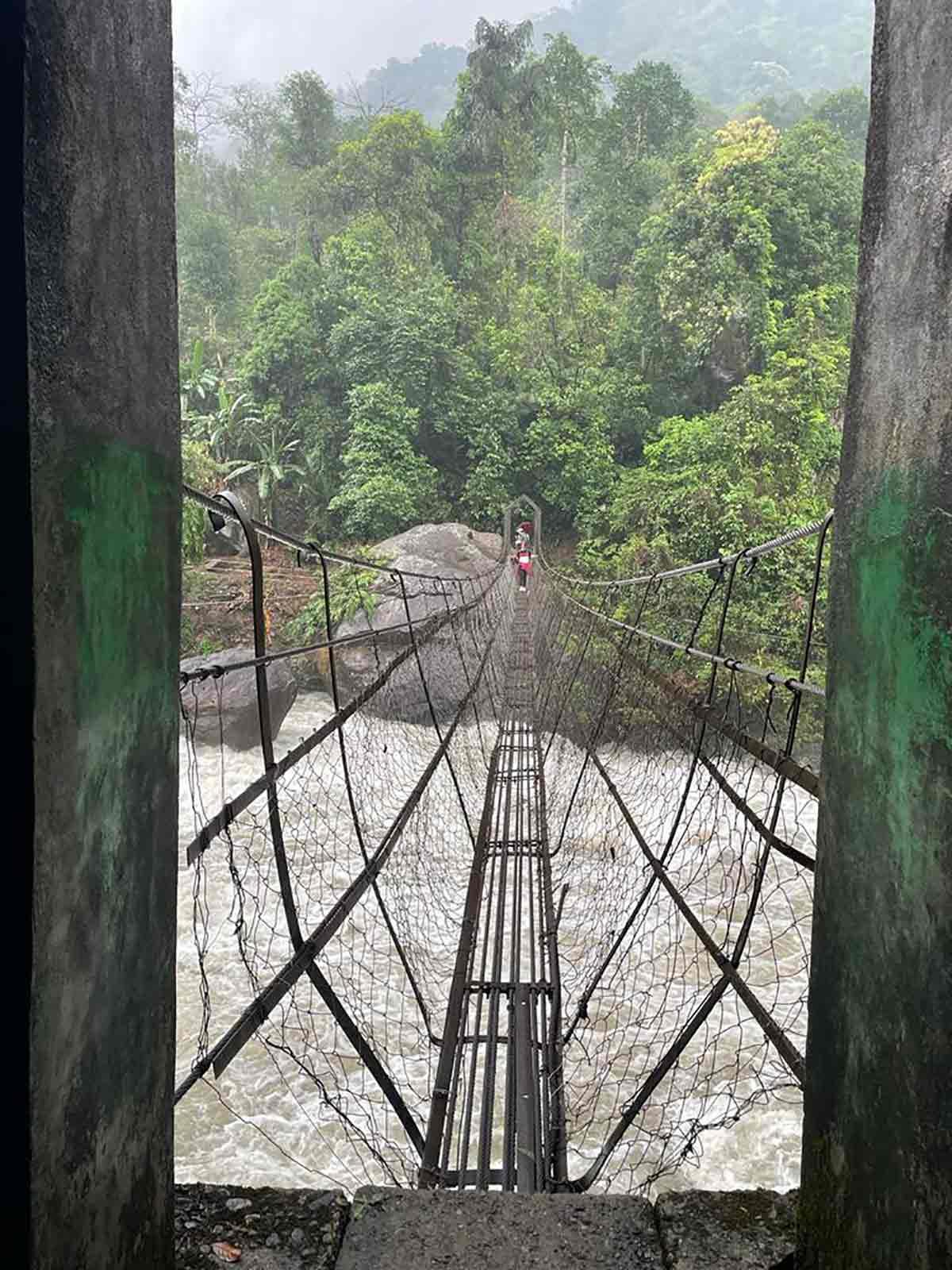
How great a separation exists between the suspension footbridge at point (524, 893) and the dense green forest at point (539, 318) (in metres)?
1.31

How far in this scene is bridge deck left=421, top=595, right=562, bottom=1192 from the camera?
129 centimetres

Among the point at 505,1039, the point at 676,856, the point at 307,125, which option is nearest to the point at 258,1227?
the point at 505,1039

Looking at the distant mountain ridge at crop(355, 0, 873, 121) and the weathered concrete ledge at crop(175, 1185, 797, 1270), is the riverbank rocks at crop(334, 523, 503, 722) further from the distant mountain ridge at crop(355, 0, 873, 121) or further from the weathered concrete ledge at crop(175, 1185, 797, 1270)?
the distant mountain ridge at crop(355, 0, 873, 121)

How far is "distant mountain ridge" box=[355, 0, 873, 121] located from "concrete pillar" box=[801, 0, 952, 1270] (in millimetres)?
39725

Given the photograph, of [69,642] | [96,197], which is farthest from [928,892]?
[96,197]

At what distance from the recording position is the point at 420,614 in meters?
8.16

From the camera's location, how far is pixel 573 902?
12.1 feet

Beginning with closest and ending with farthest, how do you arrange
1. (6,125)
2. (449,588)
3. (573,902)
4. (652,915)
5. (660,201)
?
(6,125)
(573,902)
(652,915)
(449,588)
(660,201)

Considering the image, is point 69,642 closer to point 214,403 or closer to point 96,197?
point 96,197

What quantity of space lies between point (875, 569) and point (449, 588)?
22.7 ft

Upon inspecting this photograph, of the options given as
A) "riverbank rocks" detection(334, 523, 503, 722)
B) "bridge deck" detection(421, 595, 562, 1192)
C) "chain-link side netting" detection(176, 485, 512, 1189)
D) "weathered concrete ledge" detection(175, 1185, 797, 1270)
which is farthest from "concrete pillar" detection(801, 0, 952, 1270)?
"riverbank rocks" detection(334, 523, 503, 722)

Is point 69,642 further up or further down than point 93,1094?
further up

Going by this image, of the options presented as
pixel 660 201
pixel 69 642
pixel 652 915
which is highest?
pixel 660 201

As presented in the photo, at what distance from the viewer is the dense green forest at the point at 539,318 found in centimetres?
800
